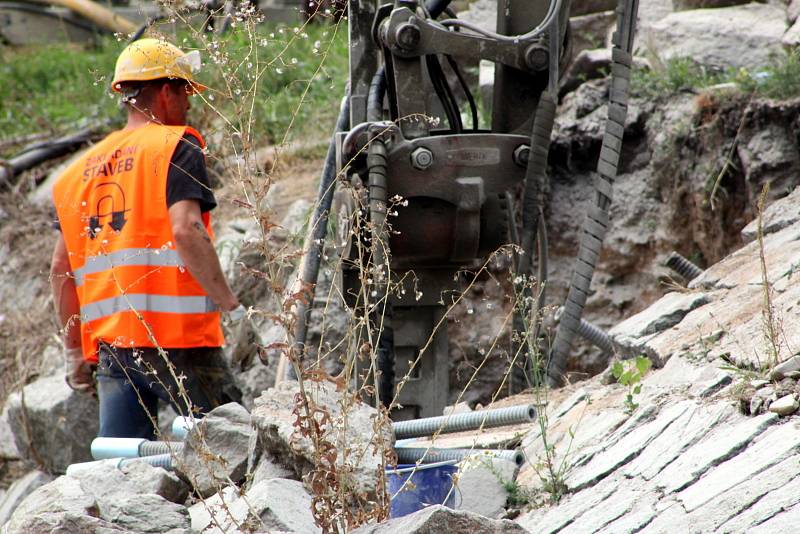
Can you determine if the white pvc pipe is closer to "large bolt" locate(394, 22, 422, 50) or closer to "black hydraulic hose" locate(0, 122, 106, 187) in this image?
"large bolt" locate(394, 22, 422, 50)

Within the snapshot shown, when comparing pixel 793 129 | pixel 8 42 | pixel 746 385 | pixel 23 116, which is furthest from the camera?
pixel 8 42

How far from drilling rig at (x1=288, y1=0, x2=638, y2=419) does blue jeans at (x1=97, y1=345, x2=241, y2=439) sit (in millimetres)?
682

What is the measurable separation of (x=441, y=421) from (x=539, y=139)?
157 centimetres

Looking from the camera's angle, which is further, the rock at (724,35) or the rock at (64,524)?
the rock at (724,35)

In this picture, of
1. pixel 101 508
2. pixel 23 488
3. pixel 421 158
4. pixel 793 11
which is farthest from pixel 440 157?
pixel 23 488

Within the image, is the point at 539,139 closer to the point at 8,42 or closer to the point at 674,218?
the point at 674,218

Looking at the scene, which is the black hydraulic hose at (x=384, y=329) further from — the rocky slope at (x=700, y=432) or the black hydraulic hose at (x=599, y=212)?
the rocky slope at (x=700, y=432)

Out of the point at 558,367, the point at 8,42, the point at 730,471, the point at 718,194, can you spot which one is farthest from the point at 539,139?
the point at 8,42

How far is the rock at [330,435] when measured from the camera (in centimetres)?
276

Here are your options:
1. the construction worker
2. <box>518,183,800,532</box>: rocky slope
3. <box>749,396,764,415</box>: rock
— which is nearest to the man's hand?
the construction worker

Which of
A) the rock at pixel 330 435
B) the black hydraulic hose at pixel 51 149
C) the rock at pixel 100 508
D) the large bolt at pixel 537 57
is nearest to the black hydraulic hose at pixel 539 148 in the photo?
the large bolt at pixel 537 57

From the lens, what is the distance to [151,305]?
462 centimetres

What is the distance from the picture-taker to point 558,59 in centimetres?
445

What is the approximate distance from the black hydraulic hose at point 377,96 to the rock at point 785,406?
2.22m
